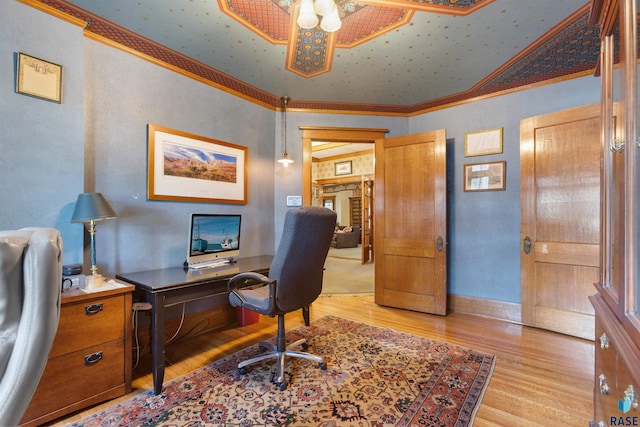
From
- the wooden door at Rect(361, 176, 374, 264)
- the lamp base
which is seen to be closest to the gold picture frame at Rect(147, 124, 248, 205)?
the lamp base

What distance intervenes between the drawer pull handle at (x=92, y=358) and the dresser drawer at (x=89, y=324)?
6 cm

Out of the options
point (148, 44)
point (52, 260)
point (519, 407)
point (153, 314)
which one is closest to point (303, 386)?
point (153, 314)

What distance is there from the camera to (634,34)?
0.90 m

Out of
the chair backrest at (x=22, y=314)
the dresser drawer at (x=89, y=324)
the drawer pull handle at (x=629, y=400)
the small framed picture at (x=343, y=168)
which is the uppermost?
the small framed picture at (x=343, y=168)

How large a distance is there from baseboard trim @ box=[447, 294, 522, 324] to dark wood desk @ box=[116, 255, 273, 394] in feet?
8.15

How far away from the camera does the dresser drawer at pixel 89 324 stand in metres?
1.58

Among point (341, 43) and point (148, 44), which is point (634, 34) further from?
point (148, 44)

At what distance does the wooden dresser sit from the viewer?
820mm

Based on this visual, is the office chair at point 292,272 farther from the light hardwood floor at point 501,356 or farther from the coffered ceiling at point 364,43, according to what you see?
the coffered ceiling at point 364,43

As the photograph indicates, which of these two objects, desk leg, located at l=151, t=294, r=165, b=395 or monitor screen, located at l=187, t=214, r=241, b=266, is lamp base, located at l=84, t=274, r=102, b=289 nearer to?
desk leg, located at l=151, t=294, r=165, b=395

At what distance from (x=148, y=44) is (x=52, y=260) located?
7.87ft

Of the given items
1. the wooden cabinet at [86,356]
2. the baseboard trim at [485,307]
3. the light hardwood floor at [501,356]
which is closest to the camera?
the wooden cabinet at [86,356]

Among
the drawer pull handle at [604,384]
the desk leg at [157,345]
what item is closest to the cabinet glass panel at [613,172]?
the drawer pull handle at [604,384]

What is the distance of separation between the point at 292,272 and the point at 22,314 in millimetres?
1315
